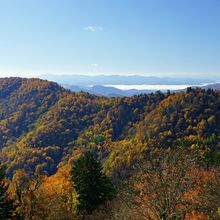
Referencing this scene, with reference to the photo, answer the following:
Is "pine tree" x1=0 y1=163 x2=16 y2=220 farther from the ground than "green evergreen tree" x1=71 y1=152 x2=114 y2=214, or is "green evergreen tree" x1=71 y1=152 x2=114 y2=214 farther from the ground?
"pine tree" x1=0 y1=163 x2=16 y2=220

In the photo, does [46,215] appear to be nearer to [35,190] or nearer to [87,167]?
[35,190]

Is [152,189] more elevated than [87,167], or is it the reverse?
[152,189]

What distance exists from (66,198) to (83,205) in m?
6.87

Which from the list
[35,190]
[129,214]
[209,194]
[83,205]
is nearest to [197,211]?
[209,194]

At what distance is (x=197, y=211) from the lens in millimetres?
45875

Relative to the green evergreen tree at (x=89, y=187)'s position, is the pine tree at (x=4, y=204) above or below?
above

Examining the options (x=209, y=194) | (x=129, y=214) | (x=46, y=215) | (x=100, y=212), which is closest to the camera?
(x=129, y=214)

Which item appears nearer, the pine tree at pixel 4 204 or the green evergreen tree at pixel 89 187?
the pine tree at pixel 4 204

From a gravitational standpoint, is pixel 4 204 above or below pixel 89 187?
above

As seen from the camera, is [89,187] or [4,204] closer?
[4,204]

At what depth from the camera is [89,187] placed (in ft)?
186

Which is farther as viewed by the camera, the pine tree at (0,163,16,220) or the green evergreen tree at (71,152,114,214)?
the green evergreen tree at (71,152,114,214)

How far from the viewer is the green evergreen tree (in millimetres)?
56406

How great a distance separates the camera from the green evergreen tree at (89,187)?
56.4 m
